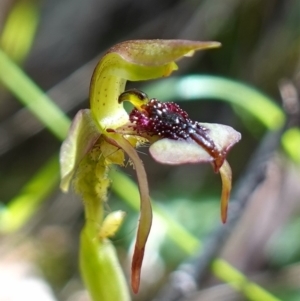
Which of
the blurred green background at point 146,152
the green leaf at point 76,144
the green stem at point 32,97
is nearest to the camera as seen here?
the green leaf at point 76,144

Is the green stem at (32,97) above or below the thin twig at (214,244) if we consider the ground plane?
above

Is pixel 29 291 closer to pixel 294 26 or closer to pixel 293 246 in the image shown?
pixel 293 246

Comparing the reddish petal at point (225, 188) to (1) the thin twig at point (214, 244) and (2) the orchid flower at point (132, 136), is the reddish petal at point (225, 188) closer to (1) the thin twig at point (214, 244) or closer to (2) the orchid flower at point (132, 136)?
(2) the orchid flower at point (132, 136)

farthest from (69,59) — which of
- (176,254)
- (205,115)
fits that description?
(176,254)

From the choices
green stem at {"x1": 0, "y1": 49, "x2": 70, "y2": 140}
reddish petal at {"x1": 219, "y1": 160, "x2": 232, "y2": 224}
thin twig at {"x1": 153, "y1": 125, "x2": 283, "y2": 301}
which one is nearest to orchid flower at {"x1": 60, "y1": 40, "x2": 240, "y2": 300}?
reddish petal at {"x1": 219, "y1": 160, "x2": 232, "y2": 224}

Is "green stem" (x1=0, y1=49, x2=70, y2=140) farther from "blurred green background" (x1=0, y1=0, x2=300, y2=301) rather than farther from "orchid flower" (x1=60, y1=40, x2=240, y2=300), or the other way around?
"orchid flower" (x1=60, y1=40, x2=240, y2=300)

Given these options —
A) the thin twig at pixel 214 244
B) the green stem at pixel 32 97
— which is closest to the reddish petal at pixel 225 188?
the thin twig at pixel 214 244
